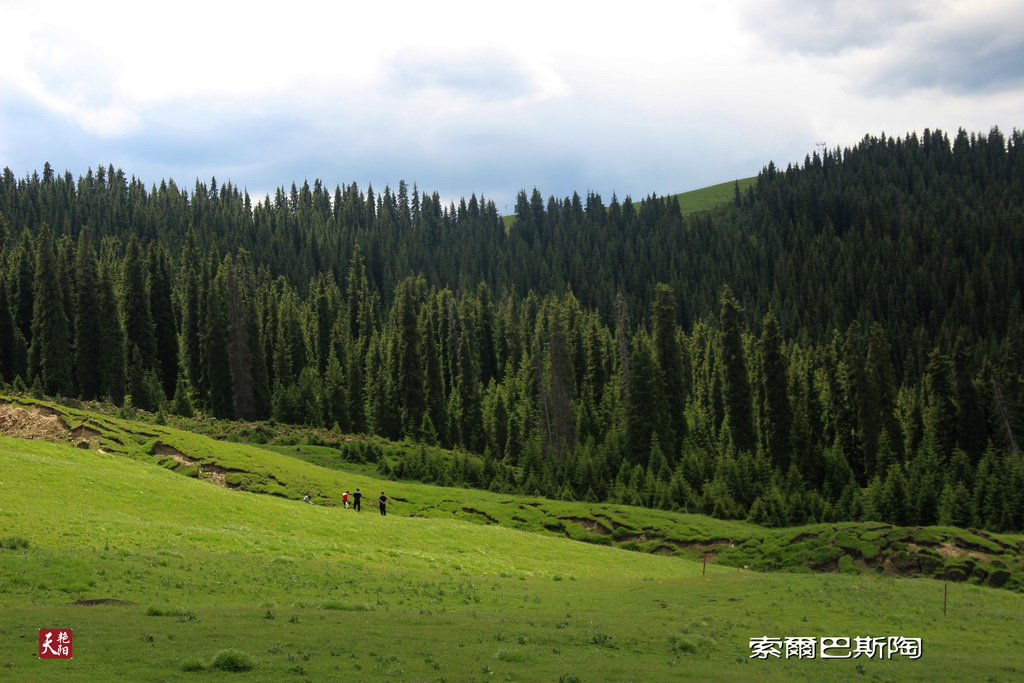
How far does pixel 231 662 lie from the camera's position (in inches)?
643

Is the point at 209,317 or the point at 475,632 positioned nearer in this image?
the point at 475,632

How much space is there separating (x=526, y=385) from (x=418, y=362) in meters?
21.1

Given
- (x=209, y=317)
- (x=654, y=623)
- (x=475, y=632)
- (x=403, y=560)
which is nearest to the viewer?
(x=475, y=632)

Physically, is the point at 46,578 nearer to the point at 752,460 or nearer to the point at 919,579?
the point at 919,579

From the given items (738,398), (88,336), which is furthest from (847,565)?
(88,336)

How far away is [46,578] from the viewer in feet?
76.4

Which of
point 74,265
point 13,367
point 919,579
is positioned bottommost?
point 919,579

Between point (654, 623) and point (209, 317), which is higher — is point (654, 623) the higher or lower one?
the lower one

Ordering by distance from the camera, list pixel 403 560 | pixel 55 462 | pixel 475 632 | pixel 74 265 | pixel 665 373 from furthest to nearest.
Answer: pixel 74 265 → pixel 665 373 → pixel 55 462 → pixel 403 560 → pixel 475 632

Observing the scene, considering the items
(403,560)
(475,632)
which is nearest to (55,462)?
(403,560)

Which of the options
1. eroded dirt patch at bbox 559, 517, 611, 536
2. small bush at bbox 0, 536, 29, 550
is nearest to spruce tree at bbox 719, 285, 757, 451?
eroded dirt patch at bbox 559, 517, 611, 536

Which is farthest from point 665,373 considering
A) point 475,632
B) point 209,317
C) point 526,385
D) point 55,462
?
point 475,632

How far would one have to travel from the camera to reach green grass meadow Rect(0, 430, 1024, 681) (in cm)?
1808

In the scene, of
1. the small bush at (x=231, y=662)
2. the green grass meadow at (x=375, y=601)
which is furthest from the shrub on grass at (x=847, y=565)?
the small bush at (x=231, y=662)
